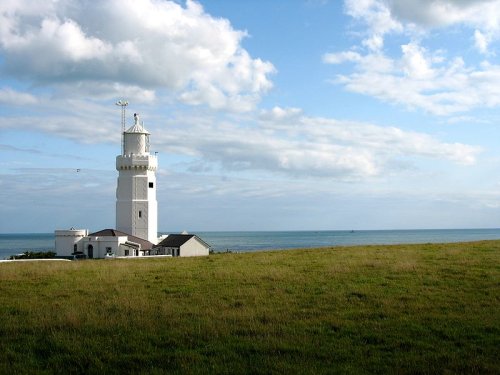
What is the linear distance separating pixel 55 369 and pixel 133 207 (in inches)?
1768

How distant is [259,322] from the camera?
12727mm

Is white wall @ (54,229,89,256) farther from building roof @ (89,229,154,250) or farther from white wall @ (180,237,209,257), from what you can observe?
white wall @ (180,237,209,257)

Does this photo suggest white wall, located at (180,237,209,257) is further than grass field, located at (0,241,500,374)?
Yes

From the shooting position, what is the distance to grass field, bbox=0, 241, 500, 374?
31.9 ft

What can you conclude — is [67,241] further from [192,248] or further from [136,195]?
[192,248]

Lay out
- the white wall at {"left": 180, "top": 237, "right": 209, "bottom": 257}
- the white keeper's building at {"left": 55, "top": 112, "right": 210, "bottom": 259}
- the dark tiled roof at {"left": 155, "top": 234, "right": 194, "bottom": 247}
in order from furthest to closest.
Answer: the dark tiled roof at {"left": 155, "top": 234, "right": 194, "bottom": 247} < the white wall at {"left": 180, "top": 237, "right": 209, "bottom": 257} < the white keeper's building at {"left": 55, "top": 112, "right": 210, "bottom": 259}

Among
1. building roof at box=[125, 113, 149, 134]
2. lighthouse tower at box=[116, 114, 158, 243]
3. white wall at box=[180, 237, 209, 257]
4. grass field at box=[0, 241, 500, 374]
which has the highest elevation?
building roof at box=[125, 113, 149, 134]

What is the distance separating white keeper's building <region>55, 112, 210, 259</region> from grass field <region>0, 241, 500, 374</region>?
2957 centimetres

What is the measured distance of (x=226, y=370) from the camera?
9.25 metres

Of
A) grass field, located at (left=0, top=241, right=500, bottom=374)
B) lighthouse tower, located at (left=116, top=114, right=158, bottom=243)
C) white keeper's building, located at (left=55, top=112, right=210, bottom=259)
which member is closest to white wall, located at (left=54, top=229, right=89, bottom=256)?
white keeper's building, located at (left=55, top=112, right=210, bottom=259)

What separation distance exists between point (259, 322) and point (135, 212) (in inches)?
1679

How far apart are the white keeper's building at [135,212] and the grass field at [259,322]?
2957 cm

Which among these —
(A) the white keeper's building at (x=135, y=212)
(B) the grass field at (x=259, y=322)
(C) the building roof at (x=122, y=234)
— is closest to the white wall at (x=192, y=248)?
(A) the white keeper's building at (x=135, y=212)

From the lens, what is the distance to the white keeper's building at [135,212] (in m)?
50.9
